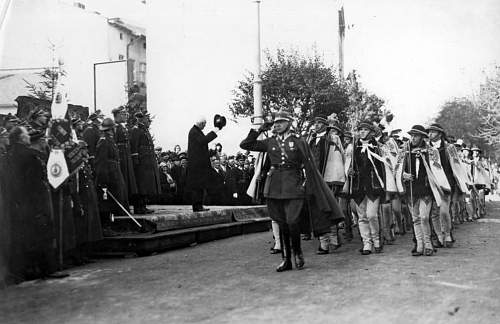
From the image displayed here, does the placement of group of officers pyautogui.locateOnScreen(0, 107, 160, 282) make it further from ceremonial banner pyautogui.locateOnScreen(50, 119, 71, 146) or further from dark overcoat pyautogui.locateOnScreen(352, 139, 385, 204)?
dark overcoat pyautogui.locateOnScreen(352, 139, 385, 204)

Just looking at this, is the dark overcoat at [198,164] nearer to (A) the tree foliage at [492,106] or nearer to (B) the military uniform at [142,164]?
(B) the military uniform at [142,164]

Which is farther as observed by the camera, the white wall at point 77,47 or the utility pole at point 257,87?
the white wall at point 77,47

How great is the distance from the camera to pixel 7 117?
30.6ft

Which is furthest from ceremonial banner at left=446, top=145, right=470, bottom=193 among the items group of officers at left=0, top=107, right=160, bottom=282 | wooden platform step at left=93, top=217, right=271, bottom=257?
group of officers at left=0, top=107, right=160, bottom=282

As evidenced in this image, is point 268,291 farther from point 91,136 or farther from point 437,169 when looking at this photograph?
point 91,136

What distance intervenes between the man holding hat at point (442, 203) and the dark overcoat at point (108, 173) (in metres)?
5.42

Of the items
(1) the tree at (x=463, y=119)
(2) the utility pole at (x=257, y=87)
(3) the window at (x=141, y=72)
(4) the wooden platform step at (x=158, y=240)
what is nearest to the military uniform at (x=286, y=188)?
(4) the wooden platform step at (x=158, y=240)

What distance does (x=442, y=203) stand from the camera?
36.0 ft

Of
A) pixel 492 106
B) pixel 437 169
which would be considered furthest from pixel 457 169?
pixel 492 106

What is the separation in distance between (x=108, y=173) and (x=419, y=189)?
17.2ft

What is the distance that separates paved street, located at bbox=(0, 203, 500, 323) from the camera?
5949 mm

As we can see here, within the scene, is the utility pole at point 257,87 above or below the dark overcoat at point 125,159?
above

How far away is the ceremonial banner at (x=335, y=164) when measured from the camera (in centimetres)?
1106

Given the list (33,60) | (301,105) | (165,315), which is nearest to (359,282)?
(165,315)
